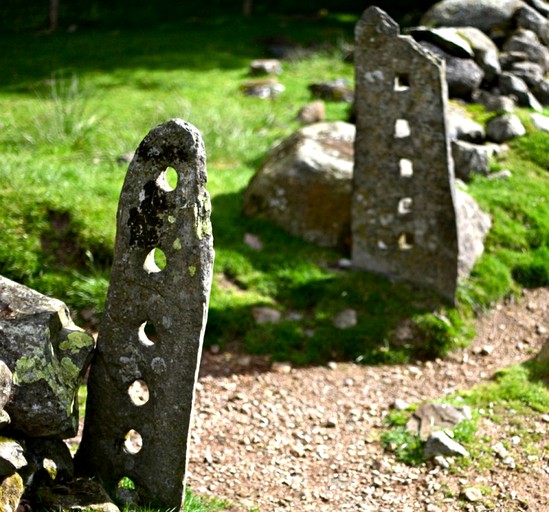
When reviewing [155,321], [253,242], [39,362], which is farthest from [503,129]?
[39,362]

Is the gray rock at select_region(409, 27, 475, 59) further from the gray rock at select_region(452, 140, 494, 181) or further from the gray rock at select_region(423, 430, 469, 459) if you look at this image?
the gray rock at select_region(423, 430, 469, 459)

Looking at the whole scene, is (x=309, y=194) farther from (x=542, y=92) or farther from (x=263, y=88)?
(x=263, y=88)

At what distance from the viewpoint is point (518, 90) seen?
13.9 metres

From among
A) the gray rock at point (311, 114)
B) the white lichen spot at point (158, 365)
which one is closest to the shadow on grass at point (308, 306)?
the white lichen spot at point (158, 365)

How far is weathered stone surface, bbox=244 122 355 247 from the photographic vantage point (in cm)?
1060

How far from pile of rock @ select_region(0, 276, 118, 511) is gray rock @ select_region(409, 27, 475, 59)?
972 cm

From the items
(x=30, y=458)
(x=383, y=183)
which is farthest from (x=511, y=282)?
(x=30, y=458)

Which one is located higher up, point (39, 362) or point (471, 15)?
point (471, 15)

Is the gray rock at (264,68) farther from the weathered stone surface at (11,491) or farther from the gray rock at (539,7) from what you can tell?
the weathered stone surface at (11,491)

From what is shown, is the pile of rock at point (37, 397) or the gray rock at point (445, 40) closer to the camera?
the pile of rock at point (37, 397)

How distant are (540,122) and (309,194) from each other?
4.81m

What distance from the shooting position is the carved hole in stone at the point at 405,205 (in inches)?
385

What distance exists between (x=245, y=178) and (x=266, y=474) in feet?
20.2

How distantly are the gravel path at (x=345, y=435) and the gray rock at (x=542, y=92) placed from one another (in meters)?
5.86
